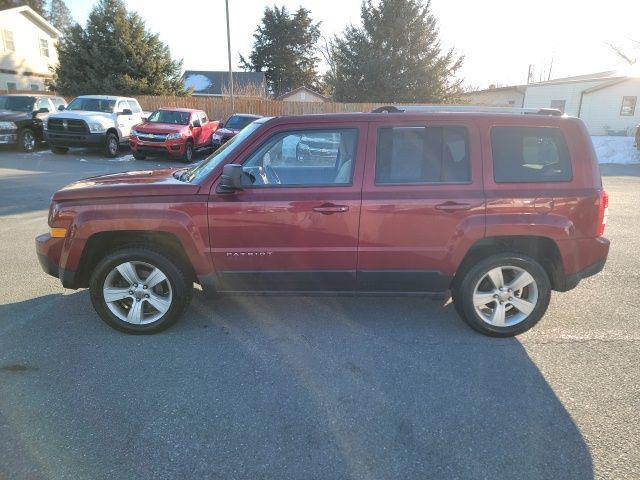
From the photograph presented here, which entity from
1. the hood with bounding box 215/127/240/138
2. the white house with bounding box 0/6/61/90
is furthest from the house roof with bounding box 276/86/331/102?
the hood with bounding box 215/127/240/138

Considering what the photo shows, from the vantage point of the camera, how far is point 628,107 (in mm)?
28844

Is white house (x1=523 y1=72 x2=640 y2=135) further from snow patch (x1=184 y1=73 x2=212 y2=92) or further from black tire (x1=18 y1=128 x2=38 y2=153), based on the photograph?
snow patch (x1=184 y1=73 x2=212 y2=92)

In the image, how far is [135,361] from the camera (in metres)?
3.28

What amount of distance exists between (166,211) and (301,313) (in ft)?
5.02

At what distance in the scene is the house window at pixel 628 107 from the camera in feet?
94.1

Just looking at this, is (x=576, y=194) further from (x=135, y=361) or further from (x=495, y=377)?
(x=135, y=361)

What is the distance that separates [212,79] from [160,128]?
3788cm

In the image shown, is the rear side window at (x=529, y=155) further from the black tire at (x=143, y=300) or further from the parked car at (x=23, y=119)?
the parked car at (x=23, y=119)

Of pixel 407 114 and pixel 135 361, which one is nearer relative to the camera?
pixel 135 361

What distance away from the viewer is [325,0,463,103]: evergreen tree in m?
30.4

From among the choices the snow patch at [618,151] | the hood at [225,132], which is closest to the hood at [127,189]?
the hood at [225,132]

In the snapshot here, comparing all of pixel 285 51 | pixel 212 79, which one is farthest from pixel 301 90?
pixel 212 79

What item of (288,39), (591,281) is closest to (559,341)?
(591,281)

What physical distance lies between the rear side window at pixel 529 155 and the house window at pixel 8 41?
1611 inches
